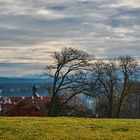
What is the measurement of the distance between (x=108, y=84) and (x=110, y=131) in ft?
171

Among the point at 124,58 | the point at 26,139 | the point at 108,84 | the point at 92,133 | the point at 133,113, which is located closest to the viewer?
the point at 26,139

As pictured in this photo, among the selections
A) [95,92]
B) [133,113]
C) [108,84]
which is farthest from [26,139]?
[133,113]

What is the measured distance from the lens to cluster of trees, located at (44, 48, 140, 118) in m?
63.7

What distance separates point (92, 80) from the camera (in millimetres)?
65188

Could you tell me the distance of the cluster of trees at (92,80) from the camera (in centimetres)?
6369

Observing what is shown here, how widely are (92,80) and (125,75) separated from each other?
322 inches

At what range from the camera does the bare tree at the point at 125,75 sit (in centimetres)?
7088

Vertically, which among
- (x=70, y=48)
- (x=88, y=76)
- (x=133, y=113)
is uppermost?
(x=70, y=48)

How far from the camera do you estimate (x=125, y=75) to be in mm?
71375

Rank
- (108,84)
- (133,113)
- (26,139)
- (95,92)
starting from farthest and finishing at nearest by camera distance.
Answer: (133,113), (108,84), (95,92), (26,139)

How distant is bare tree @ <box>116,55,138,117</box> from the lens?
7088cm

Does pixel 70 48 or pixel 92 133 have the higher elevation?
pixel 70 48

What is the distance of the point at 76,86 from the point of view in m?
64.1

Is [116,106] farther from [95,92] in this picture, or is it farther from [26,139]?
[26,139]
